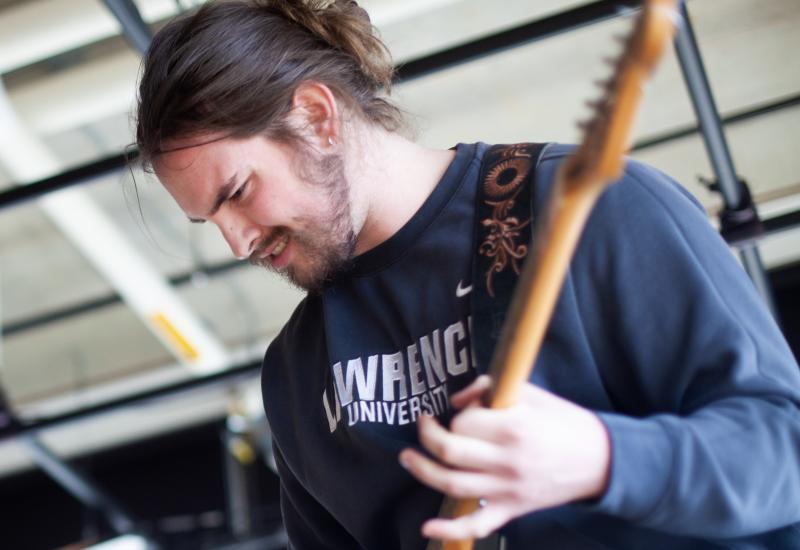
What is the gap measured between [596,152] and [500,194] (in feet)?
1.63

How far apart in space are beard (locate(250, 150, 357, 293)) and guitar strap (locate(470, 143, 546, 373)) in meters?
0.19

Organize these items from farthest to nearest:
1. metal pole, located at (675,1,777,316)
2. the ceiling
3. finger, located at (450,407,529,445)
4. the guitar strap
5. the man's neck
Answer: the ceiling, metal pole, located at (675,1,777,316), the man's neck, the guitar strap, finger, located at (450,407,529,445)

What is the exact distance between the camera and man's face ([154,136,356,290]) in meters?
1.34

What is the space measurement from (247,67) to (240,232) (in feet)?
0.68

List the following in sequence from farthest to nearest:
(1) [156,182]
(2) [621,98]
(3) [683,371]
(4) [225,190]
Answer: (1) [156,182] → (4) [225,190] → (3) [683,371] → (2) [621,98]

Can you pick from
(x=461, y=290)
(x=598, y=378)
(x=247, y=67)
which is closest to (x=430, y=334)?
(x=461, y=290)

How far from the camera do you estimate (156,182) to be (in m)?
Answer: 4.02

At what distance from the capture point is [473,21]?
159 inches

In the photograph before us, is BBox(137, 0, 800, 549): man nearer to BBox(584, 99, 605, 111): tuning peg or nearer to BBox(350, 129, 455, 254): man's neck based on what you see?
BBox(350, 129, 455, 254): man's neck

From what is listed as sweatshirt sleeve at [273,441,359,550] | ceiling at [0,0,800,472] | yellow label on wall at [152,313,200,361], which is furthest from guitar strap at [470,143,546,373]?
yellow label on wall at [152,313,200,361]

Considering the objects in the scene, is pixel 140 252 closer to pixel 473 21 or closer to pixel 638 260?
pixel 473 21

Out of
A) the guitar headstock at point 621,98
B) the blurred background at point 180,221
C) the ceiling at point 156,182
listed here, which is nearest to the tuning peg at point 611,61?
the guitar headstock at point 621,98

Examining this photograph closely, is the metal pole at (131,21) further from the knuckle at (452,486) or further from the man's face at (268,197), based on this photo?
the knuckle at (452,486)

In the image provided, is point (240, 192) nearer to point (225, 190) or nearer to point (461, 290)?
point (225, 190)
